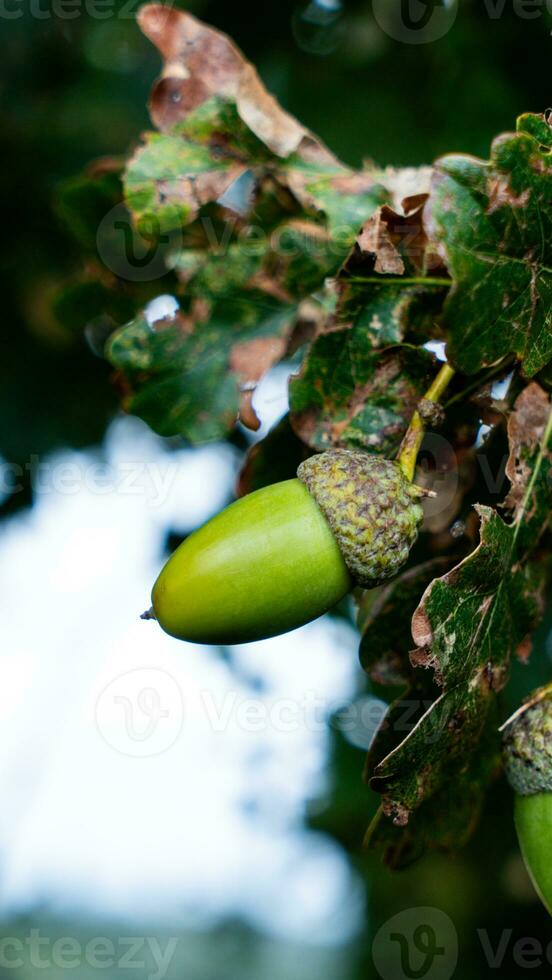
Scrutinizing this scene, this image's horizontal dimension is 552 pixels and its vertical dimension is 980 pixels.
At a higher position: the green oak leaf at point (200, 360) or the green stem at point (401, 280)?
the green stem at point (401, 280)

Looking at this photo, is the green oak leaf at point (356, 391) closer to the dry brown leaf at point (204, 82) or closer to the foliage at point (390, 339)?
the foliage at point (390, 339)

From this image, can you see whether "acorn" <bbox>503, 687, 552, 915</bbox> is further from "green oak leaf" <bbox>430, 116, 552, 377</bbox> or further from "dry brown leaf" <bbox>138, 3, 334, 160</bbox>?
"dry brown leaf" <bbox>138, 3, 334, 160</bbox>

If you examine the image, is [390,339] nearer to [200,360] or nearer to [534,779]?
[200,360]

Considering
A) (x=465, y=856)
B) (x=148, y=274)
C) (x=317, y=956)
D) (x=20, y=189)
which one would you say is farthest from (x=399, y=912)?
(x=20, y=189)

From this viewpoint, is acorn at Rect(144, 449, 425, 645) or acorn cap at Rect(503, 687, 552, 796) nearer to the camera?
acorn at Rect(144, 449, 425, 645)

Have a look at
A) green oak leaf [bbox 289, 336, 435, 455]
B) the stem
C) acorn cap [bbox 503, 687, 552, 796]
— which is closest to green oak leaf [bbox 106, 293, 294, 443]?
green oak leaf [bbox 289, 336, 435, 455]

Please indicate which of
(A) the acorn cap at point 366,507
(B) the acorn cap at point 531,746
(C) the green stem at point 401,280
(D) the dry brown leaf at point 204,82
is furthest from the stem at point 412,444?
(D) the dry brown leaf at point 204,82
